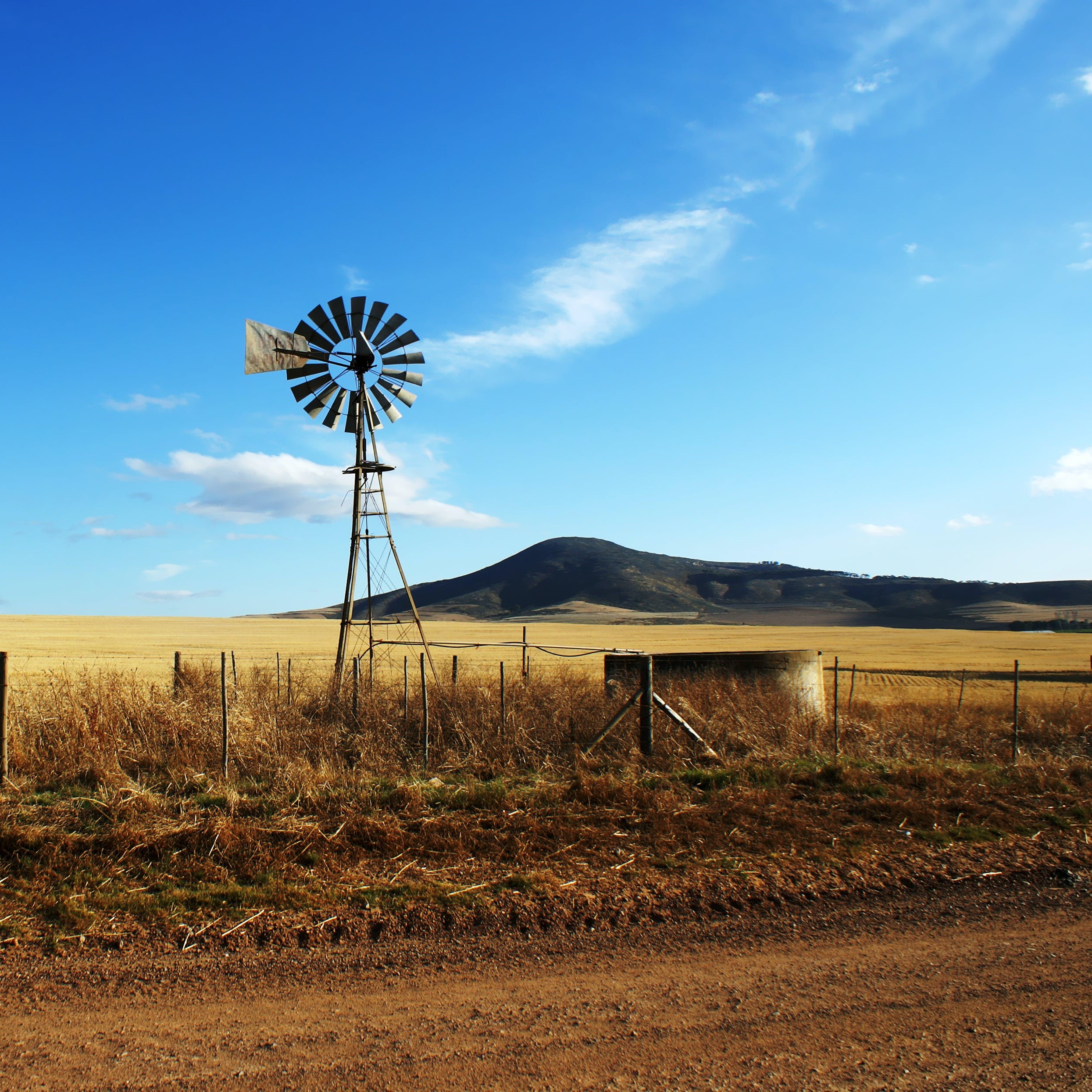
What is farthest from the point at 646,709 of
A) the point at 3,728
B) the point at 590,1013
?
the point at 3,728

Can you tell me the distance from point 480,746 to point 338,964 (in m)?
6.30

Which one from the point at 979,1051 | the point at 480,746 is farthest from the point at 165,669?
the point at 979,1051

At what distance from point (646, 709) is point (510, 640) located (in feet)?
263

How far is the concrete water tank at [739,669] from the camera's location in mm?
15000

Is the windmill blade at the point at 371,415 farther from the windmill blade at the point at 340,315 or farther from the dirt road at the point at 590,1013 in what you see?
the dirt road at the point at 590,1013

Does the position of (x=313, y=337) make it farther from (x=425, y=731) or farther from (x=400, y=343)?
(x=425, y=731)

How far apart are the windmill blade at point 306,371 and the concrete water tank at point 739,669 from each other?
28.3ft

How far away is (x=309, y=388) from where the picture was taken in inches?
728

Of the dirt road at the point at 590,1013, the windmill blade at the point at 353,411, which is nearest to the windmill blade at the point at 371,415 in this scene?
the windmill blade at the point at 353,411

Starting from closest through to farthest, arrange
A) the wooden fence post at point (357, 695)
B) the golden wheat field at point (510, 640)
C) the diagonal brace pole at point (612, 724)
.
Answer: the diagonal brace pole at point (612, 724)
the wooden fence post at point (357, 695)
the golden wheat field at point (510, 640)

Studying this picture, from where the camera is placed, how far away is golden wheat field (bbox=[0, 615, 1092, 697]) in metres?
43.0

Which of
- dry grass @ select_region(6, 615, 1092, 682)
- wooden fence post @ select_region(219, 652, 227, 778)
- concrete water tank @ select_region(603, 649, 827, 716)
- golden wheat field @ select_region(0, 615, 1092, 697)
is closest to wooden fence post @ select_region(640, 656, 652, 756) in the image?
concrete water tank @ select_region(603, 649, 827, 716)

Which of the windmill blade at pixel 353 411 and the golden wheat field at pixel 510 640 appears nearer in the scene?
the windmill blade at pixel 353 411

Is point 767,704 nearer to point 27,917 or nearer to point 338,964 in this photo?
point 338,964
